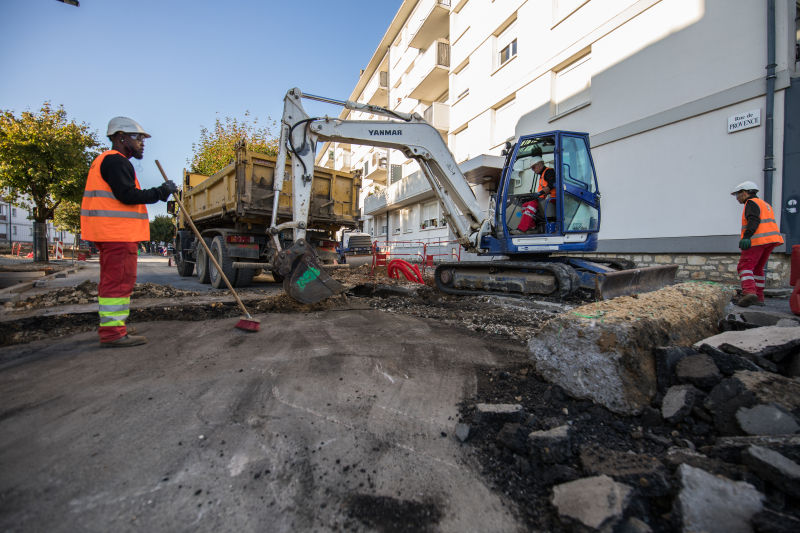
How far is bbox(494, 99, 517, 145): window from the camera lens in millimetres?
13398

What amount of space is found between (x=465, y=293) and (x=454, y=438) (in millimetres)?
4897

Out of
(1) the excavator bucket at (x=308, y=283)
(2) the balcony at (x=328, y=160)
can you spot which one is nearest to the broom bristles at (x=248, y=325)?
(1) the excavator bucket at (x=308, y=283)

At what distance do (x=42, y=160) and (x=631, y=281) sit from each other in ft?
68.8

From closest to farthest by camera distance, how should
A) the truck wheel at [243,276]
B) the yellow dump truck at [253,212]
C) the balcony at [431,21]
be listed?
the yellow dump truck at [253,212], the truck wheel at [243,276], the balcony at [431,21]

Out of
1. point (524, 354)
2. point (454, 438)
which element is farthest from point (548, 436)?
point (524, 354)

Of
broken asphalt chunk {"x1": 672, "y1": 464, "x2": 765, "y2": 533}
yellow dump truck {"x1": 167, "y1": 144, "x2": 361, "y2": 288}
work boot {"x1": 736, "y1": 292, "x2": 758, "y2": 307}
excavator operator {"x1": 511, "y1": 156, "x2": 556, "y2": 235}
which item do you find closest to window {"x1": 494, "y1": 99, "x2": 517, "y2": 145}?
yellow dump truck {"x1": 167, "y1": 144, "x2": 361, "y2": 288}

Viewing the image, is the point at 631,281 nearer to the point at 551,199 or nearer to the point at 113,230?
the point at 551,199

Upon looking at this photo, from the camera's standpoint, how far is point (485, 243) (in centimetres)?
650

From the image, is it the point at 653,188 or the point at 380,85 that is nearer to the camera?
the point at 653,188

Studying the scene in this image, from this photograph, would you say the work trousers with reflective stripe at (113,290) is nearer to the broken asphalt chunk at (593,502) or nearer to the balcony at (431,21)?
the broken asphalt chunk at (593,502)

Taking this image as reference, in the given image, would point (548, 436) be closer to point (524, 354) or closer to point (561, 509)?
point (561, 509)

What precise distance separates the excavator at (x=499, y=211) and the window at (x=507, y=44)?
32.1 ft

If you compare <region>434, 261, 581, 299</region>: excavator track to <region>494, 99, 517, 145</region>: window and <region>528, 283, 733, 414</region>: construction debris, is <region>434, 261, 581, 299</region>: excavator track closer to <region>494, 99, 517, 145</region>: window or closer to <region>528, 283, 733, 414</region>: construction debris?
<region>528, 283, 733, 414</region>: construction debris

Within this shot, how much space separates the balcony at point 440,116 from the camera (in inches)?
692
